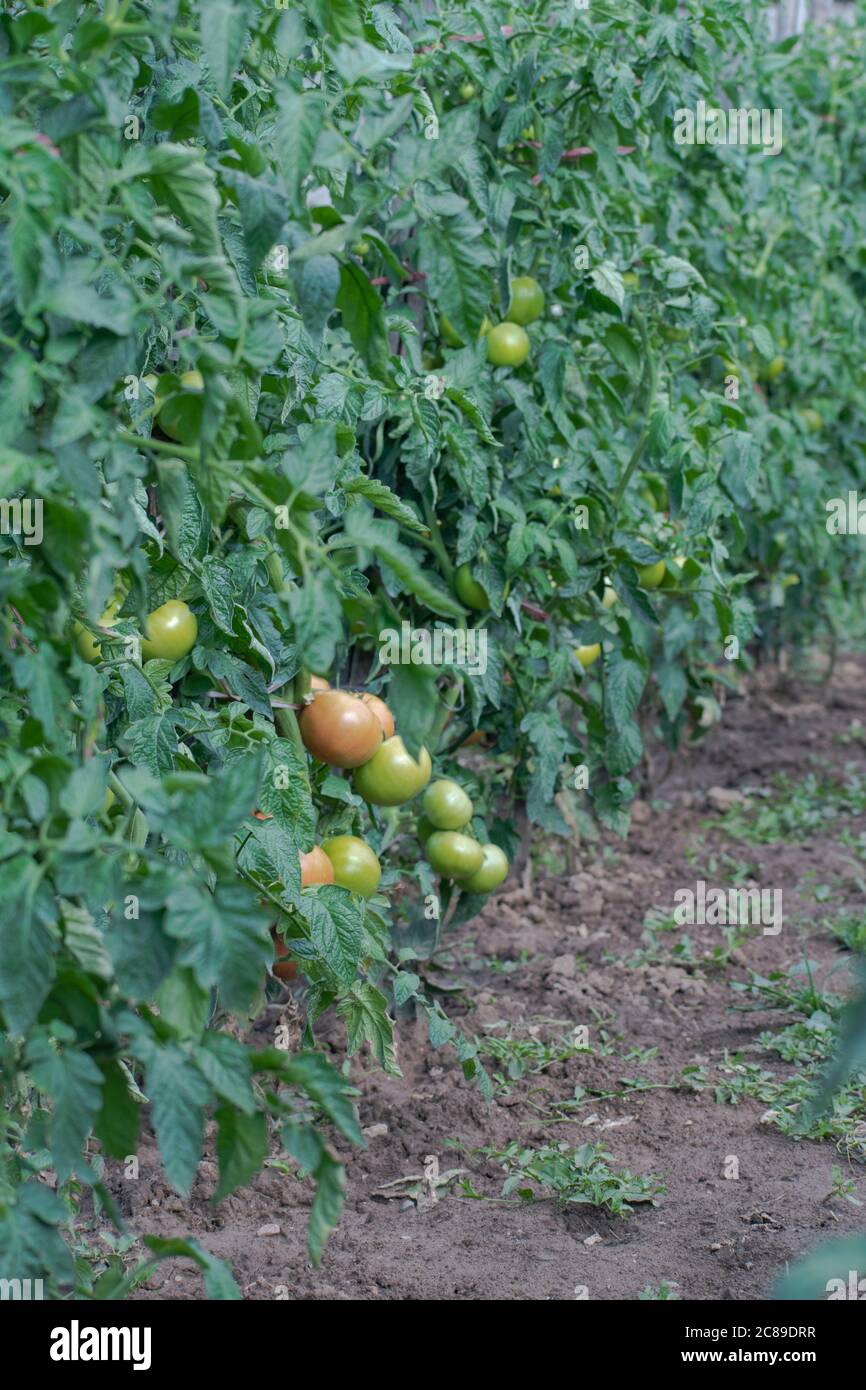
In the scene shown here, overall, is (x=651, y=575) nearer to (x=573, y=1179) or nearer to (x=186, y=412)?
(x=573, y=1179)

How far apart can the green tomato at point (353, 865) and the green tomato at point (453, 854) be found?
247 millimetres

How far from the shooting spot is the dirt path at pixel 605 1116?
1896 millimetres

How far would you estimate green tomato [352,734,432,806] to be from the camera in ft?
6.82

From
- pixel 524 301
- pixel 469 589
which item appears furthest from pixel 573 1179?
pixel 524 301

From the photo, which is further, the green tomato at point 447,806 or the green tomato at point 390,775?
the green tomato at point 447,806

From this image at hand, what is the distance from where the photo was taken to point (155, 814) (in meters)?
1.14

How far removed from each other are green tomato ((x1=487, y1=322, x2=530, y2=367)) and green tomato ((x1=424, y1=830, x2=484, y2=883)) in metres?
0.78

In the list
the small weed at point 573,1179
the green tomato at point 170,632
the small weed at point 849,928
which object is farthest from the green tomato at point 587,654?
the green tomato at point 170,632

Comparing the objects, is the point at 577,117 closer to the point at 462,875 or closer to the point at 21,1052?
the point at 462,875

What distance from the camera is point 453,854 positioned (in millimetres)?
2320

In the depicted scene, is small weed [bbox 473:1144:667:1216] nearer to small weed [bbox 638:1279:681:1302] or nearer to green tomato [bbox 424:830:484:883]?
small weed [bbox 638:1279:681:1302]

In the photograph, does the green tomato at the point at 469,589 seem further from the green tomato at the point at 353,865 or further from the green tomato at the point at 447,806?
the green tomato at the point at 353,865

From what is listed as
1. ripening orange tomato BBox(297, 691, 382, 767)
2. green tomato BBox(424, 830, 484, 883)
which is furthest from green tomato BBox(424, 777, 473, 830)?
ripening orange tomato BBox(297, 691, 382, 767)

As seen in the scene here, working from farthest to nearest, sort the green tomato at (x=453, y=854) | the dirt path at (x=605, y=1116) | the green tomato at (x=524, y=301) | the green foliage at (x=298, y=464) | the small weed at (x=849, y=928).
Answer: the small weed at (x=849, y=928) → the green tomato at (x=524, y=301) → the green tomato at (x=453, y=854) → the dirt path at (x=605, y=1116) → the green foliage at (x=298, y=464)
